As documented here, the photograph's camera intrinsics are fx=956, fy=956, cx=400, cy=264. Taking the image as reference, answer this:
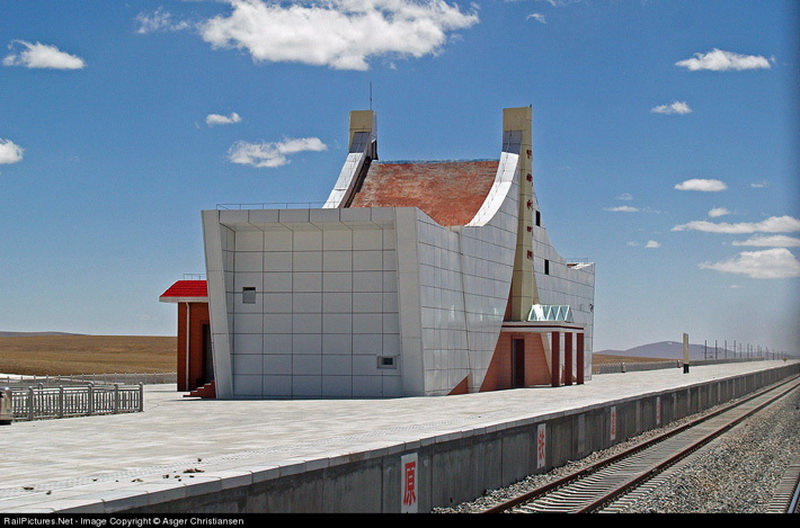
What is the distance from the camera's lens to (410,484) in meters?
13.9

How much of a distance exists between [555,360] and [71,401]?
96.8 feet

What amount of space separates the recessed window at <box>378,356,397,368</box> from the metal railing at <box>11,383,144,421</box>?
1023 cm

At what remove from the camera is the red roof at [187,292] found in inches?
1719

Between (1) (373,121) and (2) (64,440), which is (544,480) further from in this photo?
(1) (373,121)

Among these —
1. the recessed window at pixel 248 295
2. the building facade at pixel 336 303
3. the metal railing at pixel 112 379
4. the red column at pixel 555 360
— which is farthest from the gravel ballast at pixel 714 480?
the metal railing at pixel 112 379


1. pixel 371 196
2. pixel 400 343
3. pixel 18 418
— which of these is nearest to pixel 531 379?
pixel 371 196

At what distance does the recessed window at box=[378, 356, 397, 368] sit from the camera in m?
36.2

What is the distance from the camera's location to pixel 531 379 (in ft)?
165

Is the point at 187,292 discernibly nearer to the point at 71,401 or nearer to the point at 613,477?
the point at 71,401

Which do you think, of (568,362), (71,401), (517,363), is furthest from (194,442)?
(568,362)

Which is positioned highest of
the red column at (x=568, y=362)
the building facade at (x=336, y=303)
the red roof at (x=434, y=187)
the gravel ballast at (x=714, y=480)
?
the red roof at (x=434, y=187)

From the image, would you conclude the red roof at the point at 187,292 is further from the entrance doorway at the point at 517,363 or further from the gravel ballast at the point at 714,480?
the gravel ballast at the point at 714,480

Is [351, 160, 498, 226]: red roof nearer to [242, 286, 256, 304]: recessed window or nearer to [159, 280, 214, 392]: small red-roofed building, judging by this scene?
[159, 280, 214, 392]: small red-roofed building

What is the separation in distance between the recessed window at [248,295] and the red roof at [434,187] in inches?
466
